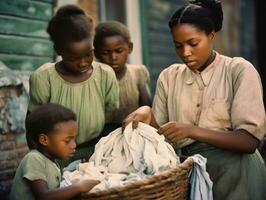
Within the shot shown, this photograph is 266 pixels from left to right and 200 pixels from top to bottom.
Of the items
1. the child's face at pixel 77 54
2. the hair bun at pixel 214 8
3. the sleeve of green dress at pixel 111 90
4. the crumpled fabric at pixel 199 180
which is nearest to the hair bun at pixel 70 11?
the child's face at pixel 77 54

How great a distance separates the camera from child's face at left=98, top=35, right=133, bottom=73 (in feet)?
14.8

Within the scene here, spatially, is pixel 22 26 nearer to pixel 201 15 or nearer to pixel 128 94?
pixel 128 94

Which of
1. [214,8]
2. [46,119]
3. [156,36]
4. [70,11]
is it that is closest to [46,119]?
[46,119]

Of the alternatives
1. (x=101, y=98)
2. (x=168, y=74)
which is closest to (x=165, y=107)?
(x=168, y=74)

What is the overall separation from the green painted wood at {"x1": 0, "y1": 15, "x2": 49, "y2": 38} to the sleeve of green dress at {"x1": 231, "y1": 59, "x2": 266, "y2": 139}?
2408 mm

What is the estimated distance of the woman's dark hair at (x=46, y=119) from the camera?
127 inches

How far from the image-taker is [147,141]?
3172 mm

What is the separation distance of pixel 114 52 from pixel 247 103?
1.53 metres

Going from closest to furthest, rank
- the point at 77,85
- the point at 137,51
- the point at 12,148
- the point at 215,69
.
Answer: the point at 215,69, the point at 77,85, the point at 12,148, the point at 137,51

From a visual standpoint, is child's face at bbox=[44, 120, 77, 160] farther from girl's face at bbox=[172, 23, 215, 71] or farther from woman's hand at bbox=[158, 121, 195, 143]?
girl's face at bbox=[172, 23, 215, 71]

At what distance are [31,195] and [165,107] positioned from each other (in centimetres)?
114

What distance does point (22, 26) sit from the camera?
521 cm

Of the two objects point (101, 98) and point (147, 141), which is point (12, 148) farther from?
point (147, 141)

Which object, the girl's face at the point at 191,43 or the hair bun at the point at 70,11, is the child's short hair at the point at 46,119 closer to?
the girl's face at the point at 191,43
